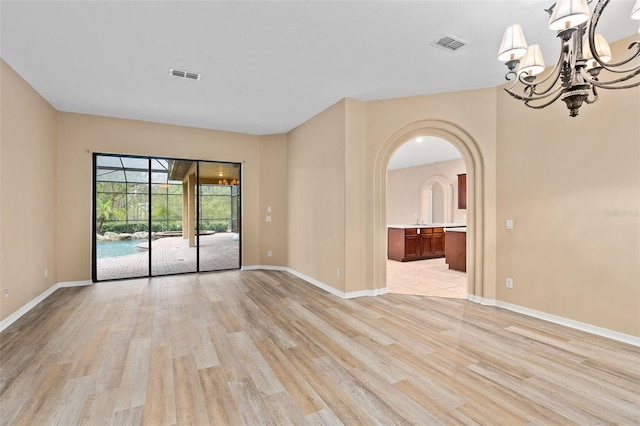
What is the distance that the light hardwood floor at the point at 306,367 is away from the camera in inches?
80.4

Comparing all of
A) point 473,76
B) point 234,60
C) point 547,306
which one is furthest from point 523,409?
point 234,60

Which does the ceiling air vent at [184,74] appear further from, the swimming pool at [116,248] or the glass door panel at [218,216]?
the swimming pool at [116,248]

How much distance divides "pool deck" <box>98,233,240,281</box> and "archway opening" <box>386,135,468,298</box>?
3475 millimetres

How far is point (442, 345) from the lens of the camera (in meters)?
3.03

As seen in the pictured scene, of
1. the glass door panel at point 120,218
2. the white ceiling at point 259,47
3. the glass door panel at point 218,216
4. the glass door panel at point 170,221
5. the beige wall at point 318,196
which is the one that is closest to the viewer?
the white ceiling at point 259,47

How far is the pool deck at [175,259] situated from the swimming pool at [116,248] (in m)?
0.08

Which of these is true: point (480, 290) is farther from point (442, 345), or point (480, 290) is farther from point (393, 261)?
point (393, 261)

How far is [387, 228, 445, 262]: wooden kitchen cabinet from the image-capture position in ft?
25.8

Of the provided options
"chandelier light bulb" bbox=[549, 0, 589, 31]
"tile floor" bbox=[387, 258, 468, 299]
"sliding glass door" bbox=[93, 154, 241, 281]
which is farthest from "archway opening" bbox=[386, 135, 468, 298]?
"sliding glass door" bbox=[93, 154, 241, 281]

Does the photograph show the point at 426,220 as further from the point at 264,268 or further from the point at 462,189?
the point at 264,268

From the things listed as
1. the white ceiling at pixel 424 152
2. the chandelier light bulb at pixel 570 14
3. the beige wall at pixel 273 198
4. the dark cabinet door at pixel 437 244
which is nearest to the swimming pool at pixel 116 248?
the beige wall at pixel 273 198

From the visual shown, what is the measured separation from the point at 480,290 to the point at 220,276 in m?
4.56

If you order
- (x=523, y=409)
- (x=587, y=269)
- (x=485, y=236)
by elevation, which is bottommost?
(x=523, y=409)

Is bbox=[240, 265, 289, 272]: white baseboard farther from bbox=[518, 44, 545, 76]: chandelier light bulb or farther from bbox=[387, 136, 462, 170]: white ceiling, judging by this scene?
bbox=[518, 44, 545, 76]: chandelier light bulb
